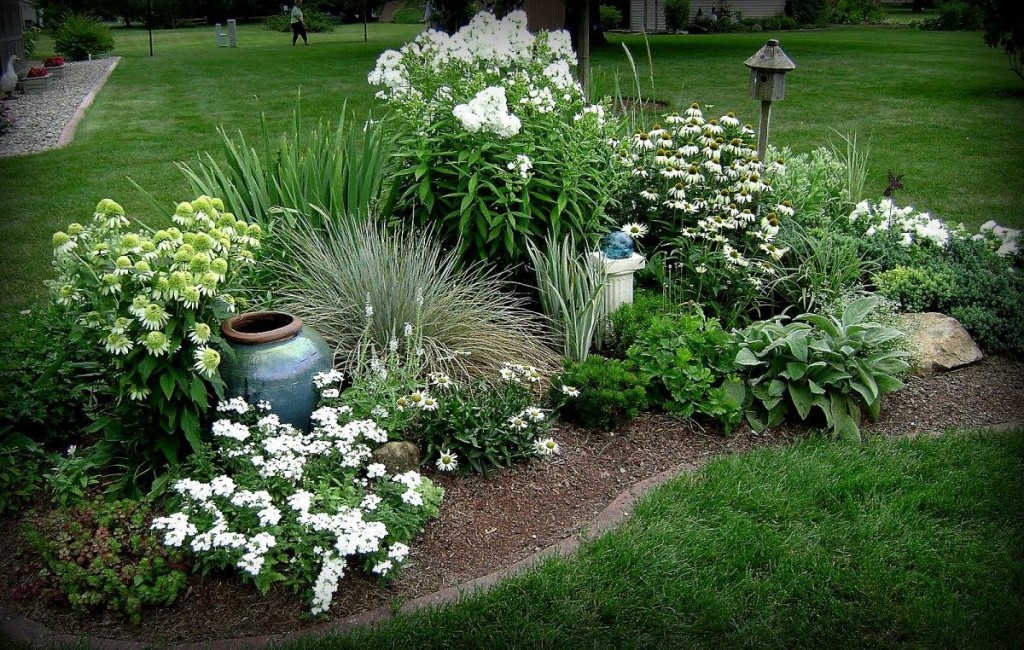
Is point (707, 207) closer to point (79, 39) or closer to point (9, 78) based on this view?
point (9, 78)

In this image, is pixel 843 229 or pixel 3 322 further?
pixel 843 229

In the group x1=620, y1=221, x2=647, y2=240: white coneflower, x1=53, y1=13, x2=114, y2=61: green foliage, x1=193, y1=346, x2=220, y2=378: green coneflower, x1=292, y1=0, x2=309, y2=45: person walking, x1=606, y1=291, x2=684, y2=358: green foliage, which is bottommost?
x1=606, y1=291, x2=684, y2=358: green foliage

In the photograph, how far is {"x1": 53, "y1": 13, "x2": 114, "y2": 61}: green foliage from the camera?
22.7 meters

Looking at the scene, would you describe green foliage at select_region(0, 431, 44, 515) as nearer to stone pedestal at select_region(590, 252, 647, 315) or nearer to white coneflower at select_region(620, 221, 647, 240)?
stone pedestal at select_region(590, 252, 647, 315)

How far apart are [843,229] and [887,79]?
1204 cm

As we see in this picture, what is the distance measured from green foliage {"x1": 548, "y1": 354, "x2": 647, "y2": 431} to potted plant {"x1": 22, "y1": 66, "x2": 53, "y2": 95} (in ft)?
49.0

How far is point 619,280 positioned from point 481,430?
5.09 feet

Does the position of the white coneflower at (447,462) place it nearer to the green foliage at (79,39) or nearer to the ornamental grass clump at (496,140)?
the ornamental grass clump at (496,140)

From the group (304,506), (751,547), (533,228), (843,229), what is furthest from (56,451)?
(843,229)

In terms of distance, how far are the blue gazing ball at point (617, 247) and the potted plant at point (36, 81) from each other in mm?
14330

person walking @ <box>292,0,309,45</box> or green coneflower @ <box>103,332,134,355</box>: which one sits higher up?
person walking @ <box>292,0,309,45</box>

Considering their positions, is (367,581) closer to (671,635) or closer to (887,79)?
(671,635)

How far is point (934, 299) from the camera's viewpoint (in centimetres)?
551

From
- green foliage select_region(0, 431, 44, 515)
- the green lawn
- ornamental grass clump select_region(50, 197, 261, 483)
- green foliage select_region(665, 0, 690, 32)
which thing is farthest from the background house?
green foliage select_region(0, 431, 44, 515)
